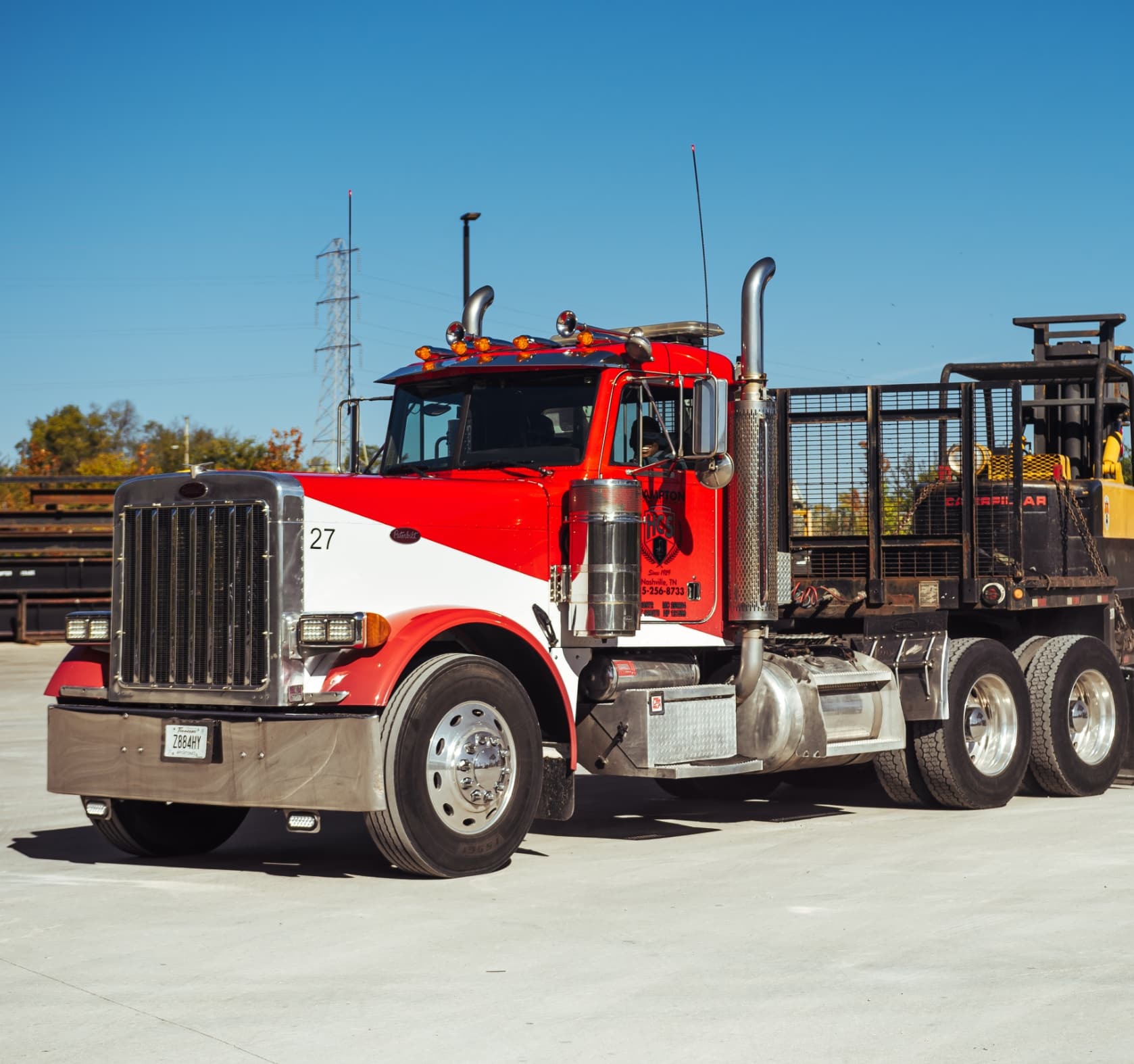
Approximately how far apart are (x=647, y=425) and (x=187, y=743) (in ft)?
11.1

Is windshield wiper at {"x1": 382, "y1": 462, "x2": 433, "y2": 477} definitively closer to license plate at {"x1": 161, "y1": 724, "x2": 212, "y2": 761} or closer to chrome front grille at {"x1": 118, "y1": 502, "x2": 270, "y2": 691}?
chrome front grille at {"x1": 118, "y1": 502, "x2": 270, "y2": 691}

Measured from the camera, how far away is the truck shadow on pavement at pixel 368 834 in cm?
956

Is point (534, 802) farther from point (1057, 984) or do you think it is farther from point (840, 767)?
point (840, 767)

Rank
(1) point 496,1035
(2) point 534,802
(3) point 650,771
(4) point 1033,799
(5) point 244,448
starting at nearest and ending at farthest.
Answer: (1) point 496,1035 → (2) point 534,802 → (3) point 650,771 → (4) point 1033,799 → (5) point 244,448

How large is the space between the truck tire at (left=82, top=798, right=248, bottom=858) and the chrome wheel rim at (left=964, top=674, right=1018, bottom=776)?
203 inches

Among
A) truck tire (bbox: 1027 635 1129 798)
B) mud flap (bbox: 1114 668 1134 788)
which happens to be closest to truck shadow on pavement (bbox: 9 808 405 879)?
truck tire (bbox: 1027 635 1129 798)

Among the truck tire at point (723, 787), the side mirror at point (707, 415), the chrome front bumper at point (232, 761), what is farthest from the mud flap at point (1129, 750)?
the chrome front bumper at point (232, 761)

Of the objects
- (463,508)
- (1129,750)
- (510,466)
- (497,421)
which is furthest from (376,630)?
(1129,750)

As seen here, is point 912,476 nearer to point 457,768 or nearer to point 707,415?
point 707,415

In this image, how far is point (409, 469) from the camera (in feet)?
34.8

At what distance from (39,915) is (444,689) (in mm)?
2208

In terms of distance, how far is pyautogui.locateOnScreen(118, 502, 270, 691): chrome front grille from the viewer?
344 inches

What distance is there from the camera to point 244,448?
155ft

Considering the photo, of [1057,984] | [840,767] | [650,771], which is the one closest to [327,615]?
[650,771]
